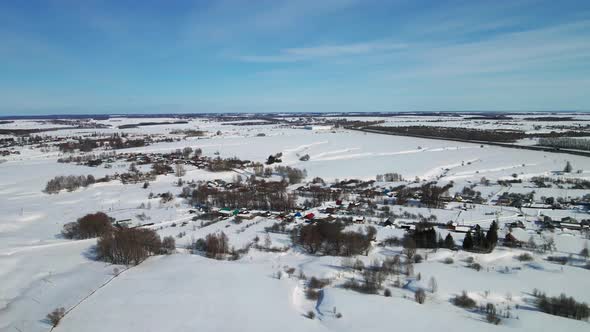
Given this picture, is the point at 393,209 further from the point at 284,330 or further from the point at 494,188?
the point at 284,330

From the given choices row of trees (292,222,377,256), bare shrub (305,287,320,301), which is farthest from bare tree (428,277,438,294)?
row of trees (292,222,377,256)

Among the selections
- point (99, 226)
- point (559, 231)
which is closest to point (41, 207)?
point (99, 226)

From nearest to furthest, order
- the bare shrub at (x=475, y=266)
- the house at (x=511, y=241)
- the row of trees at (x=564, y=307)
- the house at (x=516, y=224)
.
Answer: the row of trees at (x=564, y=307) → the bare shrub at (x=475, y=266) → the house at (x=511, y=241) → the house at (x=516, y=224)

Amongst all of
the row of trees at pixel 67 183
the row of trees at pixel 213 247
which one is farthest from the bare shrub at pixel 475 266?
the row of trees at pixel 67 183

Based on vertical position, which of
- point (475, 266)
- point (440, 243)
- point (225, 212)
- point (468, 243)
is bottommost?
point (225, 212)

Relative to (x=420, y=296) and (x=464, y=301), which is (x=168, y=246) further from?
(x=464, y=301)

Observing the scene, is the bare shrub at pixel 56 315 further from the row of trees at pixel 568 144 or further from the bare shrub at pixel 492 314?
the row of trees at pixel 568 144

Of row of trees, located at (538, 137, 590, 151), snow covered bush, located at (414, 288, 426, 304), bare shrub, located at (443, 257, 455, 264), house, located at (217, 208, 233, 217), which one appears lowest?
house, located at (217, 208, 233, 217)

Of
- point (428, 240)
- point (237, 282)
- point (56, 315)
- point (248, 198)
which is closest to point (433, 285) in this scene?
point (428, 240)

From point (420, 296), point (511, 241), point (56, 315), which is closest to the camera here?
point (56, 315)

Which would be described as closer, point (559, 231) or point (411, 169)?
point (559, 231)

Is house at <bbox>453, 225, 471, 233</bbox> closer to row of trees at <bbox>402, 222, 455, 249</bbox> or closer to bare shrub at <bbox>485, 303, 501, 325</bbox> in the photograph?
row of trees at <bbox>402, 222, 455, 249</bbox>
